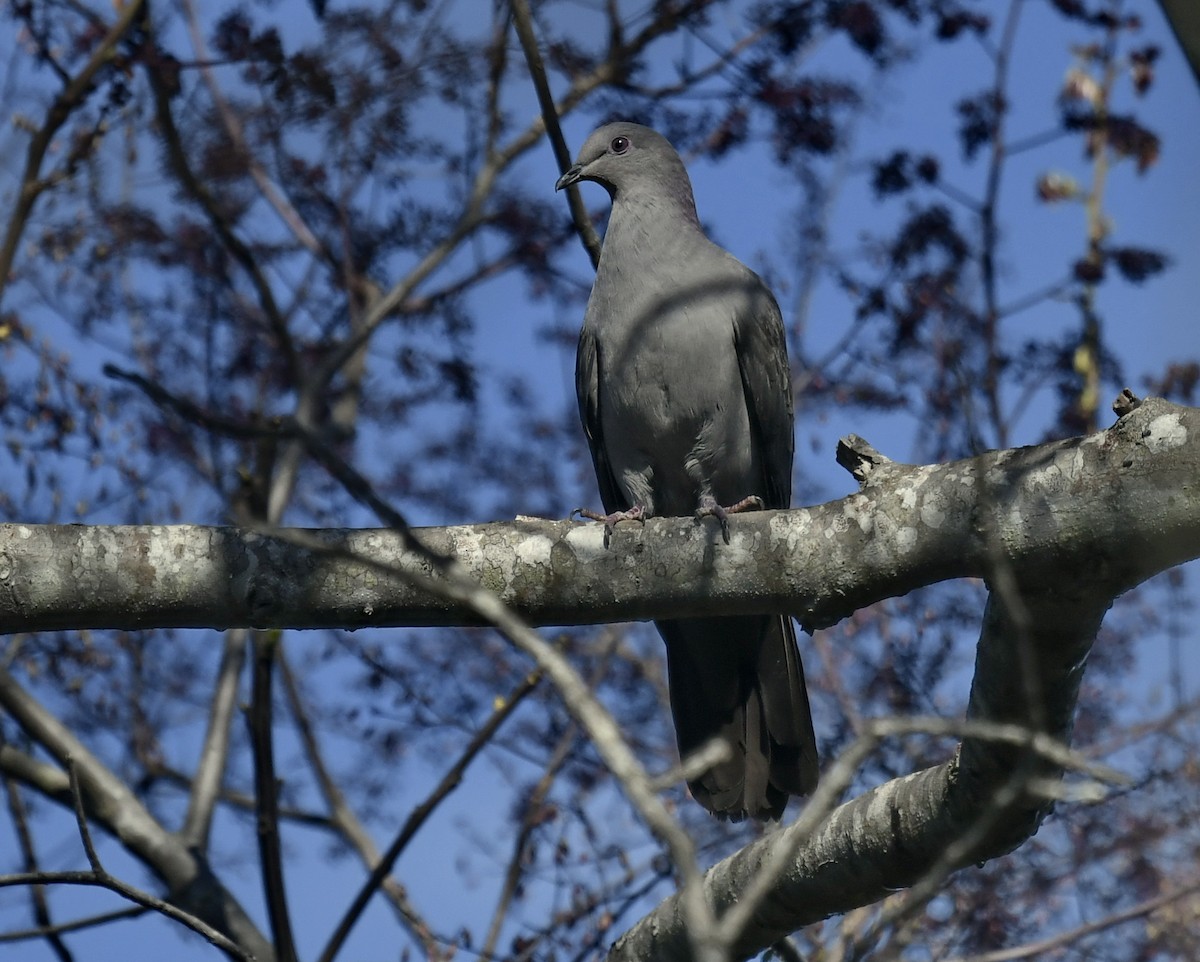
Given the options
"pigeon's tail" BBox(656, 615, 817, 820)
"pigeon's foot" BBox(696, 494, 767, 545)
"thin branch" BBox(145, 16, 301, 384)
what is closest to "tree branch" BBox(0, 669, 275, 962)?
"thin branch" BBox(145, 16, 301, 384)

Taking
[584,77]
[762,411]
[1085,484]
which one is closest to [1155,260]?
[762,411]

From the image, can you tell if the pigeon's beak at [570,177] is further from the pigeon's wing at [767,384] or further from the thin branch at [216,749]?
the thin branch at [216,749]

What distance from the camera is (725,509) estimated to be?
14.4 feet

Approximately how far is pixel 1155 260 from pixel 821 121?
1560mm

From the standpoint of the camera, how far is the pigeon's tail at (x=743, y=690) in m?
4.46

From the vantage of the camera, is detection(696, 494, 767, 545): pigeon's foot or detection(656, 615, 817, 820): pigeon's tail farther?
detection(656, 615, 817, 820): pigeon's tail

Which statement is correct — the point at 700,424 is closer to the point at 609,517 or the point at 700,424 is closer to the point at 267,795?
the point at 609,517

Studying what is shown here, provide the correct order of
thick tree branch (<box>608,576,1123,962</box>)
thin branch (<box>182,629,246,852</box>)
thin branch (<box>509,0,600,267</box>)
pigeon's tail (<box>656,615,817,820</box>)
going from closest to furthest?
thick tree branch (<box>608,576,1123,962</box>), thin branch (<box>509,0,600,267</box>), pigeon's tail (<box>656,615,817,820</box>), thin branch (<box>182,629,246,852</box>)

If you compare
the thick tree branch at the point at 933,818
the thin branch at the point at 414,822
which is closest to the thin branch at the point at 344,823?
the thin branch at the point at 414,822

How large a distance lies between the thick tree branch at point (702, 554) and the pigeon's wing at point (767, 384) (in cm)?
159

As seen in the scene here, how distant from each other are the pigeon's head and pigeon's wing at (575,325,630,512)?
0.73 meters

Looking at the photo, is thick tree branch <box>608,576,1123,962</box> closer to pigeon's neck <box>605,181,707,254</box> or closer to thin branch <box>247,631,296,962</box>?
thin branch <box>247,631,296,962</box>

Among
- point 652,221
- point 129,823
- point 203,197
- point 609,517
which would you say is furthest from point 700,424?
point 129,823

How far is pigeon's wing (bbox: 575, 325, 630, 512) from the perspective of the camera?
505 cm
